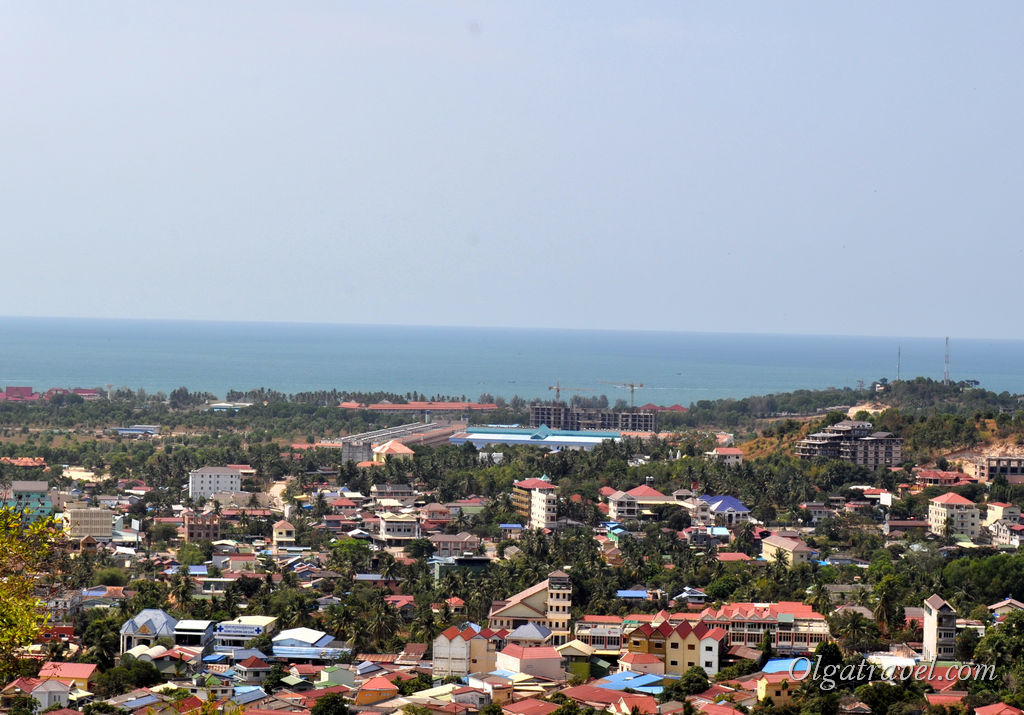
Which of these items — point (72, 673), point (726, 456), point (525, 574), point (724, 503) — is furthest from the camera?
point (726, 456)

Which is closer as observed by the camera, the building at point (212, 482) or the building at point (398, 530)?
the building at point (398, 530)

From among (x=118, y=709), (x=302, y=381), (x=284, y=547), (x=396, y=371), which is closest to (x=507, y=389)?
(x=302, y=381)

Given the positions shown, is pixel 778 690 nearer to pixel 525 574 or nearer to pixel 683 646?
pixel 683 646

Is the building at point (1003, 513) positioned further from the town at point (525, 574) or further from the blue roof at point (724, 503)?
the blue roof at point (724, 503)

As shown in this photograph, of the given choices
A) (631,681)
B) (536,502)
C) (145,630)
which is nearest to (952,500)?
(536,502)

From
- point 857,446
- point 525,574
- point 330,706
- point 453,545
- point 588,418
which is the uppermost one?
point 857,446

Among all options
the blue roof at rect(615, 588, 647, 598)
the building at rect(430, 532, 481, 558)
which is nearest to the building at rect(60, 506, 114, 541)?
the building at rect(430, 532, 481, 558)

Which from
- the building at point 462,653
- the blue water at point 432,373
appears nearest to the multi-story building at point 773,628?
the building at point 462,653

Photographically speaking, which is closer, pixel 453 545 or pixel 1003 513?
pixel 453 545

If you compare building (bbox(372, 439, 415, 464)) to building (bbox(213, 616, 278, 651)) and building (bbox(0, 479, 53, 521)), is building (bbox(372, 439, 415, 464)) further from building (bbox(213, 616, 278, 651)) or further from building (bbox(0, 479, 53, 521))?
building (bbox(213, 616, 278, 651))
